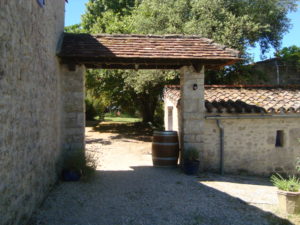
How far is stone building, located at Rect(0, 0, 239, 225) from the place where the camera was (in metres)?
3.29

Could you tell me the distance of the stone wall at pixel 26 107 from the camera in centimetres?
316

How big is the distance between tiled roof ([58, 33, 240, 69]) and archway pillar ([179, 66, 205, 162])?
47 cm

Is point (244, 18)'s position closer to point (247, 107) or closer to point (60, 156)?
point (247, 107)

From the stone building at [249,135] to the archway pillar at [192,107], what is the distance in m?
0.03

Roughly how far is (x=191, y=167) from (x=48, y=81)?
396cm

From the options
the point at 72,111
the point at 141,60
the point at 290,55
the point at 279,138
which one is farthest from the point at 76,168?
the point at 290,55

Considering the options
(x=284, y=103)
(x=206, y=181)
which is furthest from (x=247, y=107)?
(x=206, y=181)

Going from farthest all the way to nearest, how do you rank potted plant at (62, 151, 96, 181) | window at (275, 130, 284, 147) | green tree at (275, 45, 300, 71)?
green tree at (275, 45, 300, 71)
window at (275, 130, 284, 147)
potted plant at (62, 151, 96, 181)

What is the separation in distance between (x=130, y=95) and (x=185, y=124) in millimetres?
10579

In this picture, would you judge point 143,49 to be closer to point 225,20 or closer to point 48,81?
point 48,81

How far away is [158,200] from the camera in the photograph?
538 centimetres

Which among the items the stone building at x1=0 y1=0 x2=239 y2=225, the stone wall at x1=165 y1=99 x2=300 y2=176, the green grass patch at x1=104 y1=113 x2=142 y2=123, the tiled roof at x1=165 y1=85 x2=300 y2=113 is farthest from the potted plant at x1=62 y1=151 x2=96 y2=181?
the green grass patch at x1=104 y1=113 x2=142 y2=123

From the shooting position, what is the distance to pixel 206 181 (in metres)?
6.76

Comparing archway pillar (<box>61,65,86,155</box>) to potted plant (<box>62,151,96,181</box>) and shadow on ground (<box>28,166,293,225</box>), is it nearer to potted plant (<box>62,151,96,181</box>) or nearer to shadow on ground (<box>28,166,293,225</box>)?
potted plant (<box>62,151,96,181</box>)
